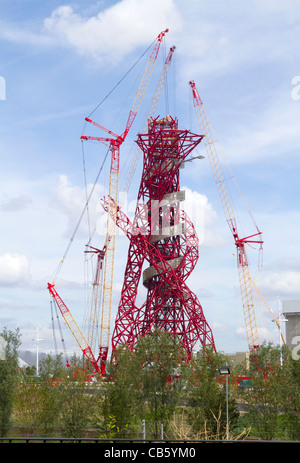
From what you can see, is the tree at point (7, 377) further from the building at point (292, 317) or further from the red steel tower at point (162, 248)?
the building at point (292, 317)

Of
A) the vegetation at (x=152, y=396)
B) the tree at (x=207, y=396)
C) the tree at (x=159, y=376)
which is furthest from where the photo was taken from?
the tree at (x=159, y=376)

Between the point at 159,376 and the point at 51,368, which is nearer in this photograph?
the point at 159,376

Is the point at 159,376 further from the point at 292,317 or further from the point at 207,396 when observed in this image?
the point at 292,317

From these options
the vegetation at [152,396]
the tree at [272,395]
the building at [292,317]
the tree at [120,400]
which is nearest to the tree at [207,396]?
the vegetation at [152,396]

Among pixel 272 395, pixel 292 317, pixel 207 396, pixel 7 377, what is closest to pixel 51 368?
pixel 7 377

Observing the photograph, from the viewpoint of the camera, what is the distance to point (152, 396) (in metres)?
43.4

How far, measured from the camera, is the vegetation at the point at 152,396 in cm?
3919

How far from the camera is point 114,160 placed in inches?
3851

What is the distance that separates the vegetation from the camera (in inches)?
1543

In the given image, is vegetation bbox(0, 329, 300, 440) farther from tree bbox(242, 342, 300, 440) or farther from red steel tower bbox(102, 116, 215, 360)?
red steel tower bbox(102, 116, 215, 360)

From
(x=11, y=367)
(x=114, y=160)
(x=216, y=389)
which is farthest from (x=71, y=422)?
(x=114, y=160)

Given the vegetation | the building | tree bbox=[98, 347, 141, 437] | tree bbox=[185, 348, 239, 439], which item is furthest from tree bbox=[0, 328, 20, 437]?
the building
